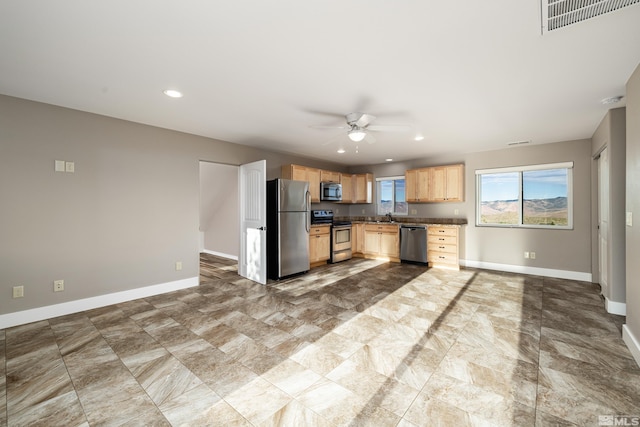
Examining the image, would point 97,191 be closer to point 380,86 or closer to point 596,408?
point 380,86

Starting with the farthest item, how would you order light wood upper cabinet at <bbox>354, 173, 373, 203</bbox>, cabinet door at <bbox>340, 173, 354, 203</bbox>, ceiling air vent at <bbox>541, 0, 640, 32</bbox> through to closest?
1. light wood upper cabinet at <bbox>354, 173, 373, 203</bbox>
2. cabinet door at <bbox>340, 173, 354, 203</bbox>
3. ceiling air vent at <bbox>541, 0, 640, 32</bbox>

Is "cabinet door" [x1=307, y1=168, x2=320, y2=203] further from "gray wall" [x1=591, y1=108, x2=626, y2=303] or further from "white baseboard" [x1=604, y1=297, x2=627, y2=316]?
"white baseboard" [x1=604, y1=297, x2=627, y2=316]

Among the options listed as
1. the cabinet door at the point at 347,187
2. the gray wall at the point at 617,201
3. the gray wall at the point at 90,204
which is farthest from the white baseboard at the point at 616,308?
the gray wall at the point at 90,204

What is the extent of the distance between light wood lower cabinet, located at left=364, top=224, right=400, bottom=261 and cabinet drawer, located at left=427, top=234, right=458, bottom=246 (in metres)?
0.73

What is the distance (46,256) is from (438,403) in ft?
14.1

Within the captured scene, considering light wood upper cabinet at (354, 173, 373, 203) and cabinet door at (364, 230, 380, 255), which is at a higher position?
light wood upper cabinet at (354, 173, 373, 203)

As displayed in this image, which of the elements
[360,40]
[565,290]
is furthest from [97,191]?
[565,290]

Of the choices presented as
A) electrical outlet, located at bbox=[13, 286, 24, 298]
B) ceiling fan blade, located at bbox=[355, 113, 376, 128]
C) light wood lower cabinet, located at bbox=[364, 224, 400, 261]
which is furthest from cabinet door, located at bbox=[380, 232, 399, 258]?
electrical outlet, located at bbox=[13, 286, 24, 298]

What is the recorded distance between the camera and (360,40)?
6.42ft

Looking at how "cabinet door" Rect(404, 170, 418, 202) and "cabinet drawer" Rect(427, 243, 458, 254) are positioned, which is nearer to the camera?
"cabinet drawer" Rect(427, 243, 458, 254)

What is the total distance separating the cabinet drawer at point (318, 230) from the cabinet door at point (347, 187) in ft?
4.31

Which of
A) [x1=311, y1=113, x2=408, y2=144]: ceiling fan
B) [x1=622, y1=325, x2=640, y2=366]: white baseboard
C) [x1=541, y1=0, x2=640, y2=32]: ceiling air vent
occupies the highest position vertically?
[x1=541, y1=0, x2=640, y2=32]: ceiling air vent

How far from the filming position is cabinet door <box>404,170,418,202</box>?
247 inches

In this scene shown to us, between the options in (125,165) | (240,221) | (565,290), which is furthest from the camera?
(240,221)
